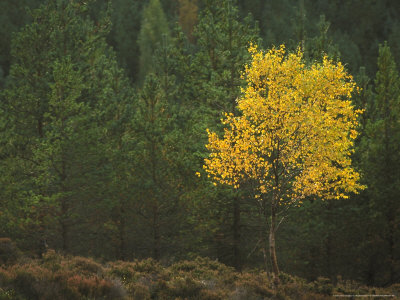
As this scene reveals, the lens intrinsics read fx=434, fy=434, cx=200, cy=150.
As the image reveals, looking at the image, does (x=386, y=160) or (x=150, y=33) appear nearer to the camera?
(x=386, y=160)

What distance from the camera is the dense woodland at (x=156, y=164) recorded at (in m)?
20.6

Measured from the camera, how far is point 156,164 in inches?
883

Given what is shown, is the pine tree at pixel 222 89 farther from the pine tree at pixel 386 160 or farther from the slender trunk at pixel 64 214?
the pine tree at pixel 386 160

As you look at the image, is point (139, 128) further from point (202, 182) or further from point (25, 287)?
point (25, 287)

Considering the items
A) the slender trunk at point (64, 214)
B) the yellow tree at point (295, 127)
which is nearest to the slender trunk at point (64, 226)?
the slender trunk at point (64, 214)

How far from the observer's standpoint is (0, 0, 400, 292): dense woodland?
810 inches

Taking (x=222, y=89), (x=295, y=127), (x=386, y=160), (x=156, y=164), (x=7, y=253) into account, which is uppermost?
(x=222, y=89)

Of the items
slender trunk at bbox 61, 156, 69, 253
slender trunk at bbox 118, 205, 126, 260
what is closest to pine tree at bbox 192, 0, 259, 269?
slender trunk at bbox 118, 205, 126, 260

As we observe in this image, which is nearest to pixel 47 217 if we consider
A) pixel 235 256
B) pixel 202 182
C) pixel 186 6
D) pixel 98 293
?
pixel 202 182

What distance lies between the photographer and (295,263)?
24.5 metres

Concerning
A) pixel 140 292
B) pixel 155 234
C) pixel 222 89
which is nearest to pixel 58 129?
pixel 155 234

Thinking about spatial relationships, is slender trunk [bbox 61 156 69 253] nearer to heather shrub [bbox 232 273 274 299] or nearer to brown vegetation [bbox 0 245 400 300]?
brown vegetation [bbox 0 245 400 300]

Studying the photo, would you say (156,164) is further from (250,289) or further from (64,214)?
(250,289)

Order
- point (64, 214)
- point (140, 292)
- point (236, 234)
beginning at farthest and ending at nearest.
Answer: point (236, 234)
point (64, 214)
point (140, 292)
